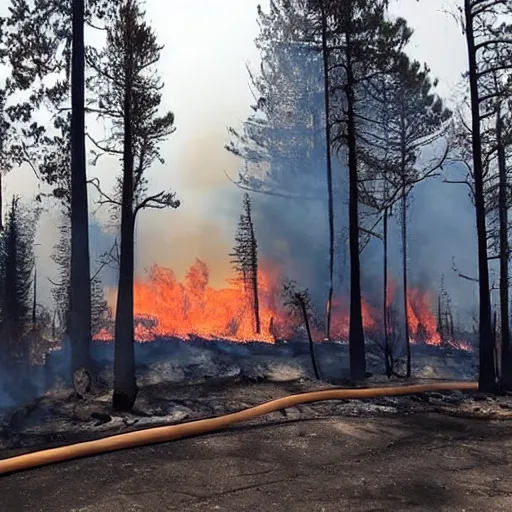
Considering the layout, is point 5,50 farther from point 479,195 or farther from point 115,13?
point 479,195

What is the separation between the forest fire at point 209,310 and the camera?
18.9m

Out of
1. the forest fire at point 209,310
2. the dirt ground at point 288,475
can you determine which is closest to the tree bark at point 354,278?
the forest fire at point 209,310

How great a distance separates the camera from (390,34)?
17.2m

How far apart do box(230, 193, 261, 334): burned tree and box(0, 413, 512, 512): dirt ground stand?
1166 centimetres

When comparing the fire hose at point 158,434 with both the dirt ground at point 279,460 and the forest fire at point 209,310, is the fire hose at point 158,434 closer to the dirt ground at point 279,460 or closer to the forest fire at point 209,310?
the dirt ground at point 279,460

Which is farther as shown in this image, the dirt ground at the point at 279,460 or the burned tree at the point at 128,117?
the burned tree at the point at 128,117

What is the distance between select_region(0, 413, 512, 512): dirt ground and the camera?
18.9ft

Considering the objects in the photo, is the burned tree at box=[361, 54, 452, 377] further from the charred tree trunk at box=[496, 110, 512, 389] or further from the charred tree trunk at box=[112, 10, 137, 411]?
the charred tree trunk at box=[112, 10, 137, 411]

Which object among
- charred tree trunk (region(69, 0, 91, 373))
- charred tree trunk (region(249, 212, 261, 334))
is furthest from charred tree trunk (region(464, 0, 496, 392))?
charred tree trunk (region(69, 0, 91, 373))

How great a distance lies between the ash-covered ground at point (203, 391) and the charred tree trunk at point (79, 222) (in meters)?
1.32

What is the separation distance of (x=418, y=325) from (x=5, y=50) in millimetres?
19413

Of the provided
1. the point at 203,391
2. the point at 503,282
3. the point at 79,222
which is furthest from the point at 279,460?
the point at 503,282

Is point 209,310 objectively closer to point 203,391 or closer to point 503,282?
point 203,391

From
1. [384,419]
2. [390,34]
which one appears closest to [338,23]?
[390,34]
